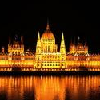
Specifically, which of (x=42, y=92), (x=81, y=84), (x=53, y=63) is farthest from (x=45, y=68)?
(x=42, y=92)

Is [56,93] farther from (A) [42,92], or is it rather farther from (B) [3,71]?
(B) [3,71]

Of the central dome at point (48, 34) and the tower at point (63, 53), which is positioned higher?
the central dome at point (48, 34)

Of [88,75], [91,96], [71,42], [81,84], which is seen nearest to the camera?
[91,96]

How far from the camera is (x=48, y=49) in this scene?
404 ft

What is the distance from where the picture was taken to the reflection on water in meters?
Answer: 75.8

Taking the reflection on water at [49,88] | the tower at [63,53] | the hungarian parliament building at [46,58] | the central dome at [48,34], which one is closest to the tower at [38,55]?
the hungarian parliament building at [46,58]

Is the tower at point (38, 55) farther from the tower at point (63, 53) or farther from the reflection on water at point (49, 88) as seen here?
the reflection on water at point (49, 88)

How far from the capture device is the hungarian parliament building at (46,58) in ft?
390

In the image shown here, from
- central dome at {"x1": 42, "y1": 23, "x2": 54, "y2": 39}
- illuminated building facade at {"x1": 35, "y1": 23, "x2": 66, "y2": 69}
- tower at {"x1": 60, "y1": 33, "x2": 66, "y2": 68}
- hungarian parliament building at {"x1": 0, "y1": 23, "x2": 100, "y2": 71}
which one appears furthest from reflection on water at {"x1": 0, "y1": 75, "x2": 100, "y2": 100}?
central dome at {"x1": 42, "y1": 23, "x2": 54, "y2": 39}

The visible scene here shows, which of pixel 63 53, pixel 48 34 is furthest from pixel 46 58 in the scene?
pixel 48 34

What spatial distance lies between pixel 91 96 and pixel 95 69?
4392cm

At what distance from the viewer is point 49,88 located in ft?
277

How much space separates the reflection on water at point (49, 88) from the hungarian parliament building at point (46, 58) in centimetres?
1987

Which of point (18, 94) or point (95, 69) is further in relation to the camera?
point (95, 69)
